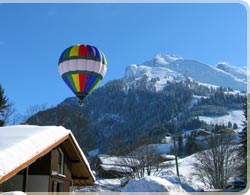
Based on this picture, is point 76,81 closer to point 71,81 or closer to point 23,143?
point 71,81

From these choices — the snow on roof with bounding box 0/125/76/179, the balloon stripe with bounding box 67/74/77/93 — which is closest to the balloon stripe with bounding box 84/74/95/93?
the balloon stripe with bounding box 67/74/77/93

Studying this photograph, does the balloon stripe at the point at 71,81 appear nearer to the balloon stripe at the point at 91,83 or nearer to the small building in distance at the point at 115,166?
the balloon stripe at the point at 91,83

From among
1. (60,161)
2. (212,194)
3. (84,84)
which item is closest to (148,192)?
(60,161)

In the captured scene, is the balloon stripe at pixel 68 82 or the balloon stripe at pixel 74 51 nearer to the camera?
the balloon stripe at pixel 74 51

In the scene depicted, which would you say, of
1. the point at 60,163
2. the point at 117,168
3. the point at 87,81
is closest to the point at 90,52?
the point at 87,81

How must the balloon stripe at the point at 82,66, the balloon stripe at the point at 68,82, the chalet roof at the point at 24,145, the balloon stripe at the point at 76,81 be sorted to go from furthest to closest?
the balloon stripe at the point at 68,82 → the balloon stripe at the point at 76,81 → the balloon stripe at the point at 82,66 → the chalet roof at the point at 24,145

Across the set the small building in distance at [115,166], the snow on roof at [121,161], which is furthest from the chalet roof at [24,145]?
the small building in distance at [115,166]

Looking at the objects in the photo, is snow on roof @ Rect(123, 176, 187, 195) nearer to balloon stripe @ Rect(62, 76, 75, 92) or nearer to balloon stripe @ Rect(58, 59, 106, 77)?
balloon stripe @ Rect(58, 59, 106, 77)
